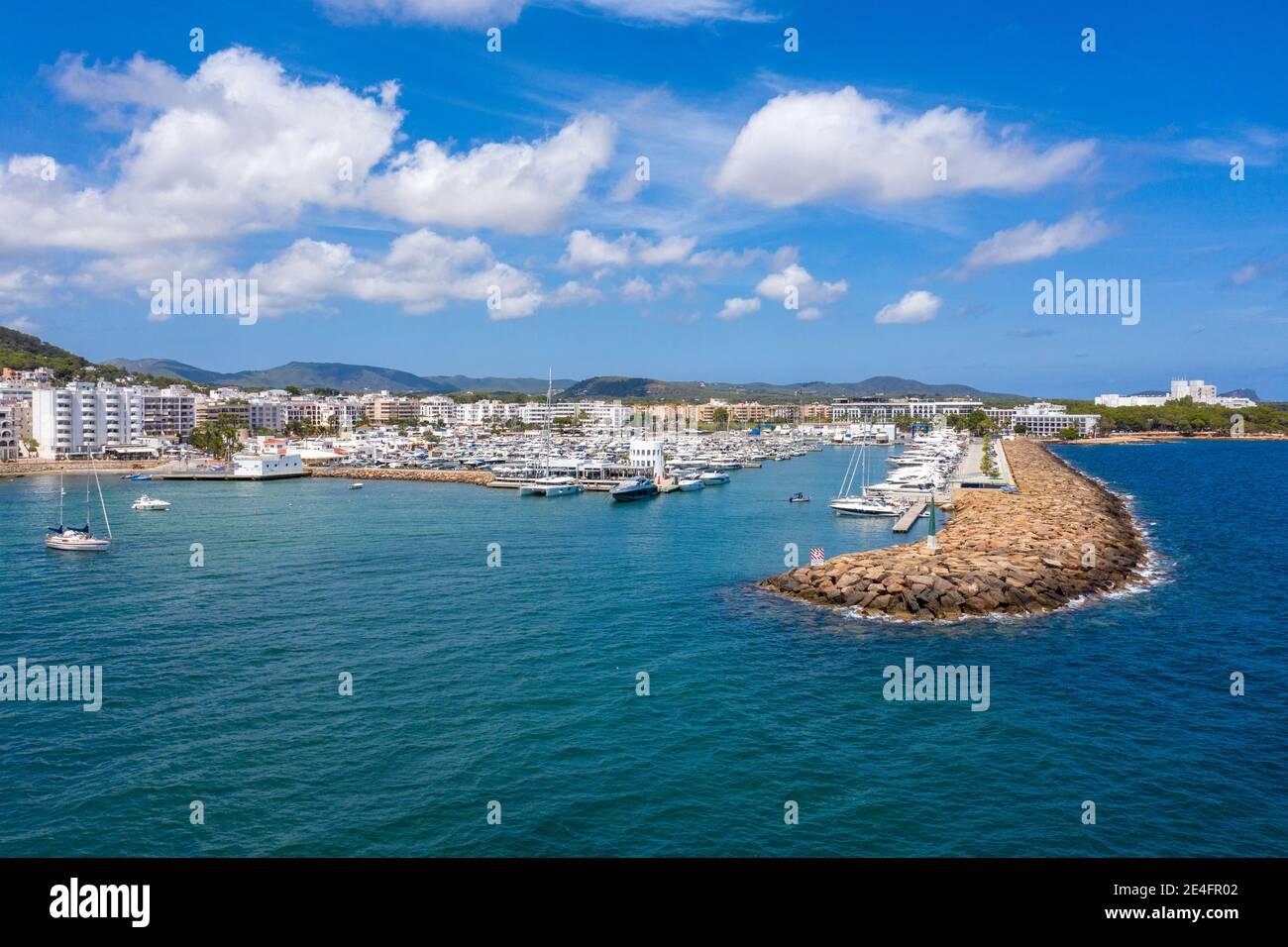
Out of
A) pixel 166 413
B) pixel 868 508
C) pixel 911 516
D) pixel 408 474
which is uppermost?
pixel 166 413

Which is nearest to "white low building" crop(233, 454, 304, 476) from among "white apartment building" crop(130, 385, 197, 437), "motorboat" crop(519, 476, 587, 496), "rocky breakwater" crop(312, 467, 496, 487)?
"rocky breakwater" crop(312, 467, 496, 487)

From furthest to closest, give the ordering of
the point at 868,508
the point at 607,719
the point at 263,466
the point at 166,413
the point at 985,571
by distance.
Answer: the point at 166,413, the point at 263,466, the point at 868,508, the point at 985,571, the point at 607,719

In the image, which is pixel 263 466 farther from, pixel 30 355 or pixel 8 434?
pixel 30 355

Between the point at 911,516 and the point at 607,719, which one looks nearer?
the point at 607,719

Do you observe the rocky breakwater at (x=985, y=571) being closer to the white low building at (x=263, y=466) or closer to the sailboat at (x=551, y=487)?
the sailboat at (x=551, y=487)

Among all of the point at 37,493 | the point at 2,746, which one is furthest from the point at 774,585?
the point at 37,493

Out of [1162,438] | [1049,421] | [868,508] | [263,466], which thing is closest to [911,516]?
[868,508]

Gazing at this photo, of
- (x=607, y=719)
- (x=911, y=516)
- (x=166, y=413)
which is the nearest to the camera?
(x=607, y=719)

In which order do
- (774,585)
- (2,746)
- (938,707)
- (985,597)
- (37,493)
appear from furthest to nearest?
(37,493) → (774,585) → (985,597) → (938,707) → (2,746)
